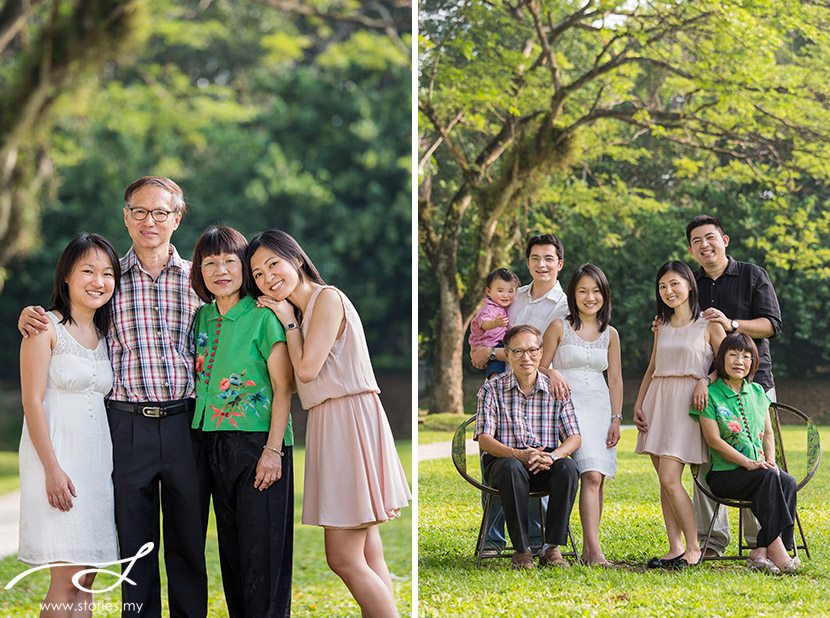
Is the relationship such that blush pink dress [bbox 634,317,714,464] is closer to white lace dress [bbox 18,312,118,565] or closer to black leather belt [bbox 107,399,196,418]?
black leather belt [bbox 107,399,196,418]

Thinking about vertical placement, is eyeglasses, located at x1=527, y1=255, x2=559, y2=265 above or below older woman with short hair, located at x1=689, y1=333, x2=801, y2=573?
above

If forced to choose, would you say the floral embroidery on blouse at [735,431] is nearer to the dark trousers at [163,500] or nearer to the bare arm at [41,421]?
the dark trousers at [163,500]

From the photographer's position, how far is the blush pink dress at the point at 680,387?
3.28 meters

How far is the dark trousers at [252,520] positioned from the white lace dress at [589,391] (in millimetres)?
1264

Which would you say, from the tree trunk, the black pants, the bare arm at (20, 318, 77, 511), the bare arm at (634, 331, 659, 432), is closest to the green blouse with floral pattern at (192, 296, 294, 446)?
the bare arm at (20, 318, 77, 511)

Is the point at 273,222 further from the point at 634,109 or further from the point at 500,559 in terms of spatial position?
the point at 500,559

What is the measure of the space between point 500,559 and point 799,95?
3.60 meters

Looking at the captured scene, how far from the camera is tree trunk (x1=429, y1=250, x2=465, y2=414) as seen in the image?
5.57m

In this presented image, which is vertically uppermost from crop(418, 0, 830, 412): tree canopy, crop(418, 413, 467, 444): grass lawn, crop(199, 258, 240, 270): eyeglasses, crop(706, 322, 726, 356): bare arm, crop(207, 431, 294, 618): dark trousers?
crop(418, 0, 830, 412): tree canopy

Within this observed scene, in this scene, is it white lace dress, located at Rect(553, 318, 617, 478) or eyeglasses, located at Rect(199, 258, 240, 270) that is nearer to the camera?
eyeglasses, located at Rect(199, 258, 240, 270)

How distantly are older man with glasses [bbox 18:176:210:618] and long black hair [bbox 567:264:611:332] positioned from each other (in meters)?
1.46

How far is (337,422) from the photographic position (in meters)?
2.57

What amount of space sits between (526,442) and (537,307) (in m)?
0.54

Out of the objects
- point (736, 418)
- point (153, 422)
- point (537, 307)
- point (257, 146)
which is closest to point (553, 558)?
point (736, 418)
